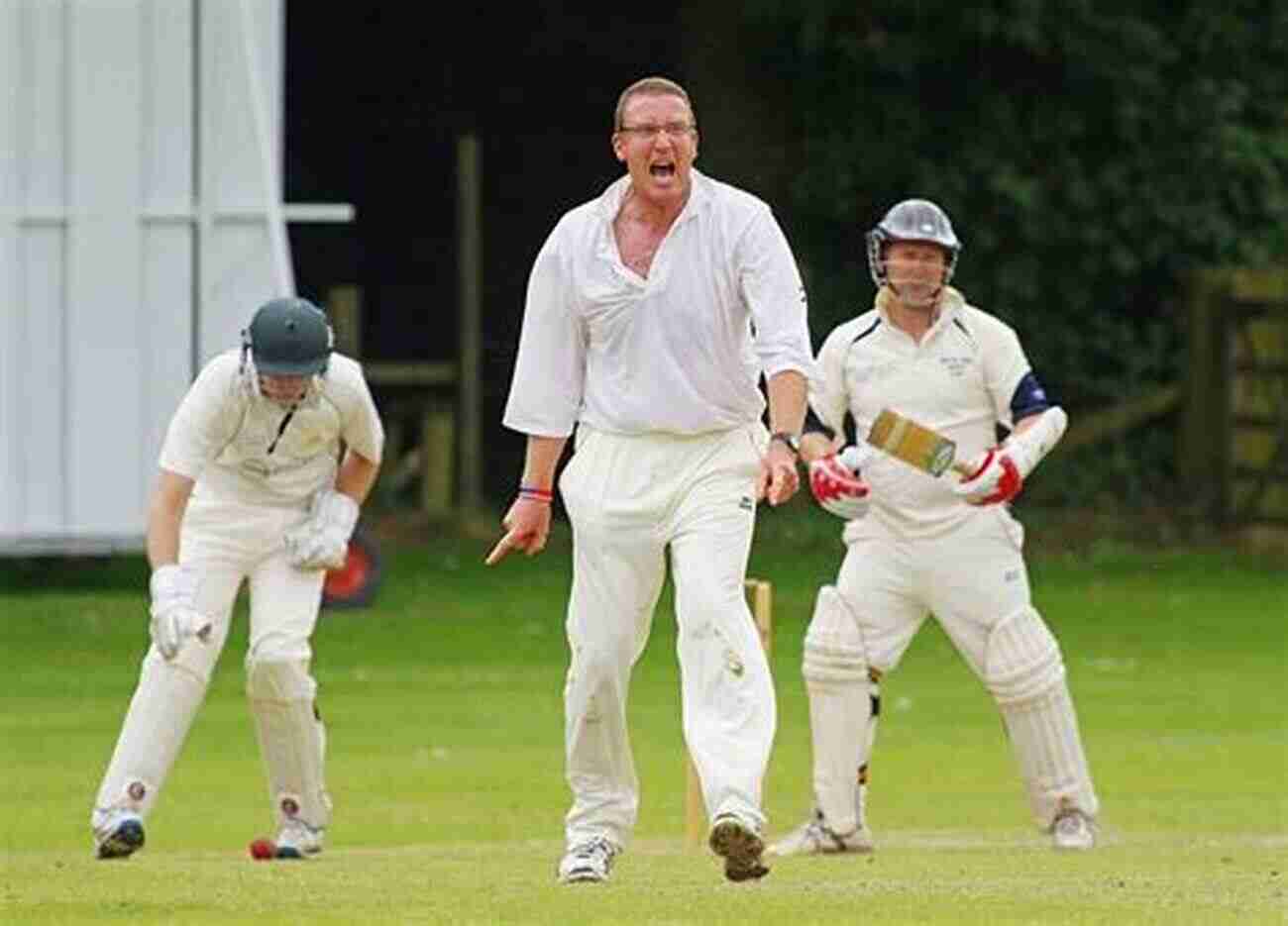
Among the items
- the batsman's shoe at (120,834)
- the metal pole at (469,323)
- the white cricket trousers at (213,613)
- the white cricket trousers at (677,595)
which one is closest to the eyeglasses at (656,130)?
the white cricket trousers at (677,595)

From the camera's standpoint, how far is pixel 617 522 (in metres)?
11.1

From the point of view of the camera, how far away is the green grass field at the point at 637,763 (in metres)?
10.7

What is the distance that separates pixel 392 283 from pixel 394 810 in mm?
13716

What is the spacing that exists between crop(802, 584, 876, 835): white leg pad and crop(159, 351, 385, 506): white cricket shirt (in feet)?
4.85

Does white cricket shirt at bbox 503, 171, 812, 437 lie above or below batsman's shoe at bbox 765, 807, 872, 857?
above

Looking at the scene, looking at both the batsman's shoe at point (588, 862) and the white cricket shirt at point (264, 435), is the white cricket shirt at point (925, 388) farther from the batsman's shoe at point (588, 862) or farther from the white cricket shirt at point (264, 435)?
the batsman's shoe at point (588, 862)

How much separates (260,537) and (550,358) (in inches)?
81.7

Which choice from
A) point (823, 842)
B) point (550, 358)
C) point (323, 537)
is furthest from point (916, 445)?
point (550, 358)

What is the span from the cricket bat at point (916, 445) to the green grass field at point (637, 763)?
3.72 feet

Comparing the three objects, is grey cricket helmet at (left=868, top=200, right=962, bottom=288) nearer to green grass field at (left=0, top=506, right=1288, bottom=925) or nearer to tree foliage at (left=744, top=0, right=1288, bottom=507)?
green grass field at (left=0, top=506, right=1288, bottom=925)

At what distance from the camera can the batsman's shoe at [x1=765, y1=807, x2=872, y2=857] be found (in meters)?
13.6

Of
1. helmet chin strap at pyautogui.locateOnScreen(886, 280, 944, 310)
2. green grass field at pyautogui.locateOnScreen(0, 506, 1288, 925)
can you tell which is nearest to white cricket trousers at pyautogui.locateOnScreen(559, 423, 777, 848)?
green grass field at pyautogui.locateOnScreen(0, 506, 1288, 925)

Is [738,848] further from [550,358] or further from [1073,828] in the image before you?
[1073,828]

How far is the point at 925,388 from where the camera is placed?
44.9 feet
